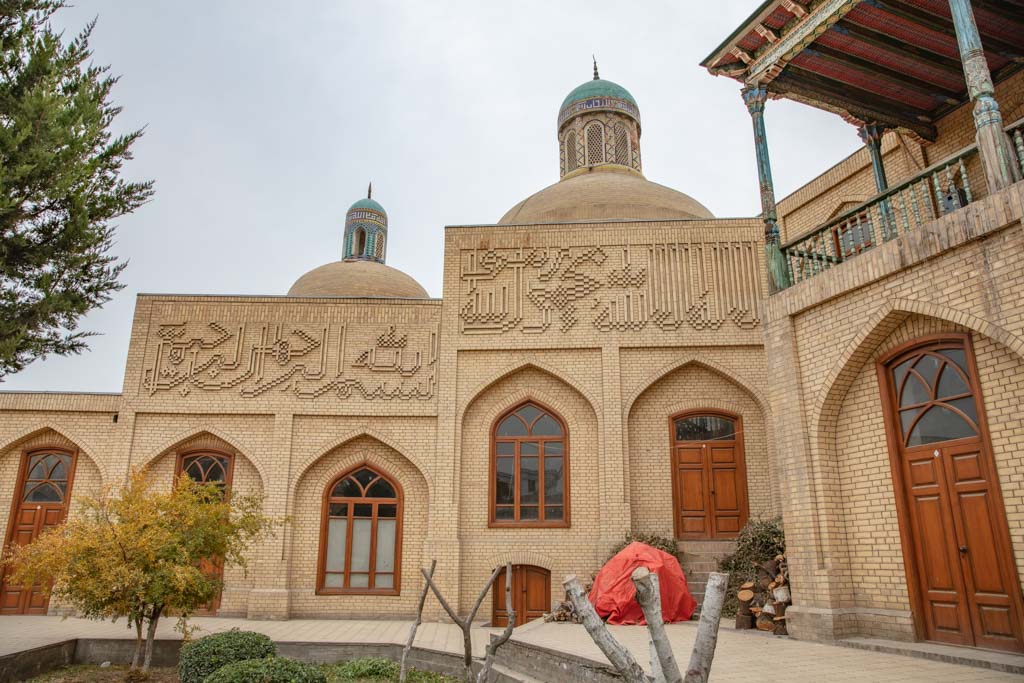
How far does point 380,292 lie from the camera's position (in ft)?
73.2

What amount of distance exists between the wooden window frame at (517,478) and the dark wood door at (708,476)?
1849 mm

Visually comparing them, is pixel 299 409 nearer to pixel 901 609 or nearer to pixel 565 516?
pixel 565 516

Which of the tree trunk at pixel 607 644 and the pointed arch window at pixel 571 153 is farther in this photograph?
the pointed arch window at pixel 571 153

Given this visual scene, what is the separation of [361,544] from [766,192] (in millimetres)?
8950

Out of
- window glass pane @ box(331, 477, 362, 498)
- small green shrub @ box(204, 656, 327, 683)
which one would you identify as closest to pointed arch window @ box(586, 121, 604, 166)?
window glass pane @ box(331, 477, 362, 498)

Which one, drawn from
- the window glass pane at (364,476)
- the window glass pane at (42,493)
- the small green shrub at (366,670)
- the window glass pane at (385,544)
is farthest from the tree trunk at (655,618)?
the window glass pane at (42,493)

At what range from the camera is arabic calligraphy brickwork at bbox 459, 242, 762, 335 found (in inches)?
503

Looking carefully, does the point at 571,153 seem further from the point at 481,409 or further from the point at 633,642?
the point at 633,642

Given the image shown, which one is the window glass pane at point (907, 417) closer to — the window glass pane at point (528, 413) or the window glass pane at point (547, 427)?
the window glass pane at point (547, 427)

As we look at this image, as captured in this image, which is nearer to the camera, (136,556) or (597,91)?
(136,556)

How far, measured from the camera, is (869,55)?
8422 millimetres

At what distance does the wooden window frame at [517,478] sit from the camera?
40.5ft

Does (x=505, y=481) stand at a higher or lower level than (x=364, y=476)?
lower

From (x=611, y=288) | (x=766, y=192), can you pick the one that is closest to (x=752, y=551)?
(x=766, y=192)
